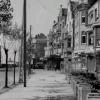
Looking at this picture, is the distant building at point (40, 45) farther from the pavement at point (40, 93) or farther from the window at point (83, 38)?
the pavement at point (40, 93)

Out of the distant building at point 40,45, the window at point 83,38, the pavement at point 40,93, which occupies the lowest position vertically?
the pavement at point 40,93

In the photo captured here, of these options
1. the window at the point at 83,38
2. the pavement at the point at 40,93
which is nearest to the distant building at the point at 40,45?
the window at the point at 83,38

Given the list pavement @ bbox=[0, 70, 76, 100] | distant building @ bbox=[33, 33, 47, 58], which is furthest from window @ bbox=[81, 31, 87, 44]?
distant building @ bbox=[33, 33, 47, 58]

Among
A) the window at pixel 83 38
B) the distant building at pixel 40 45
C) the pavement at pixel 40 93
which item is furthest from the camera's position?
the distant building at pixel 40 45

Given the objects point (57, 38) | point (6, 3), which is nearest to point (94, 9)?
point (6, 3)

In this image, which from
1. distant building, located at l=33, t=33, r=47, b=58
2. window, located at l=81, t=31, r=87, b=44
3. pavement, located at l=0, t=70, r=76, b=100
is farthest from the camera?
distant building, located at l=33, t=33, r=47, b=58

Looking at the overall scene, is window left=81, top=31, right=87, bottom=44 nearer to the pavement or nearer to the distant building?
the pavement

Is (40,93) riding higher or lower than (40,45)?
lower

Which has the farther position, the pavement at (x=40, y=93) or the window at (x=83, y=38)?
the window at (x=83, y=38)

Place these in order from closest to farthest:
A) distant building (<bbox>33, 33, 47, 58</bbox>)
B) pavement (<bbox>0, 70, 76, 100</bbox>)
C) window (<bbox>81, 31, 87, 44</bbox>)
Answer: pavement (<bbox>0, 70, 76, 100</bbox>) < window (<bbox>81, 31, 87, 44</bbox>) < distant building (<bbox>33, 33, 47, 58</bbox>)

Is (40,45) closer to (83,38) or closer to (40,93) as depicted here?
(83,38)

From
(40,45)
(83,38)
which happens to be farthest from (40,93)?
(40,45)

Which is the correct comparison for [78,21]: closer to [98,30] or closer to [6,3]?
[98,30]

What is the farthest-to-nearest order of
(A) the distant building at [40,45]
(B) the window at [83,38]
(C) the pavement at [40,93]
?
(A) the distant building at [40,45] < (B) the window at [83,38] < (C) the pavement at [40,93]
